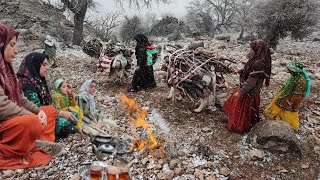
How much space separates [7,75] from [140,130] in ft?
7.47

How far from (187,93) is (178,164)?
70.1 inches

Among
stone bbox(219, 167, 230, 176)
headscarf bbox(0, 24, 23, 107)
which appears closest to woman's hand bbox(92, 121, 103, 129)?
headscarf bbox(0, 24, 23, 107)

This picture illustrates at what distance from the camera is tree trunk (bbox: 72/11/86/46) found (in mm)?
12344

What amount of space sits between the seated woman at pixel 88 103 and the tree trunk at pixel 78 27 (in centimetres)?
917

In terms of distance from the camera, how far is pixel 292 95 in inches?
171

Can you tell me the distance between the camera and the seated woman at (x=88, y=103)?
13.5 feet

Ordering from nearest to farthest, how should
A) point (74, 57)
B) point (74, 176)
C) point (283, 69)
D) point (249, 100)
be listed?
1. point (74, 176)
2. point (249, 100)
3. point (283, 69)
4. point (74, 57)

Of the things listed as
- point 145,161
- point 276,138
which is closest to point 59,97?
point 145,161

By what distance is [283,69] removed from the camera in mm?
8328

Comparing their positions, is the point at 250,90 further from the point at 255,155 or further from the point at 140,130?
the point at 140,130

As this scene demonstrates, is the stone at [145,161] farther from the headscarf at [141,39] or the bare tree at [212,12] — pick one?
the bare tree at [212,12]

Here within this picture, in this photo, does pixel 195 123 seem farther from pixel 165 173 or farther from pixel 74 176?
pixel 74 176

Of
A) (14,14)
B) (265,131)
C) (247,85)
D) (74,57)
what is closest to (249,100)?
(247,85)

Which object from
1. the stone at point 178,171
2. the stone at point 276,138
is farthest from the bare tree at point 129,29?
the stone at point 178,171
